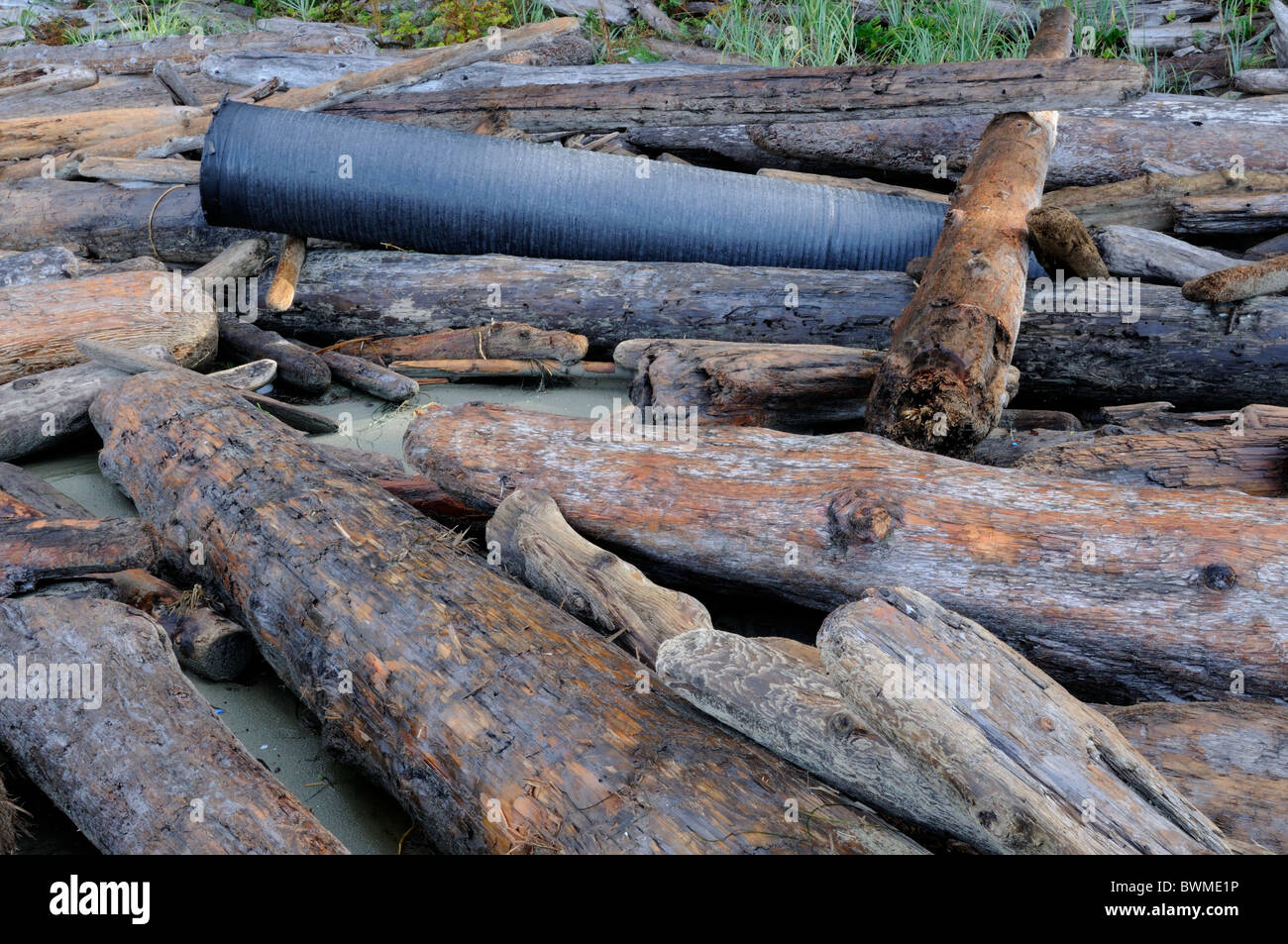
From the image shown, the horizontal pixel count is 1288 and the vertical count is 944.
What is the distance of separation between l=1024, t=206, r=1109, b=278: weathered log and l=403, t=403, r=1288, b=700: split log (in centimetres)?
175

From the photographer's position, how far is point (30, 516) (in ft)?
11.6

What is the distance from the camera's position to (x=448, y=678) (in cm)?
260

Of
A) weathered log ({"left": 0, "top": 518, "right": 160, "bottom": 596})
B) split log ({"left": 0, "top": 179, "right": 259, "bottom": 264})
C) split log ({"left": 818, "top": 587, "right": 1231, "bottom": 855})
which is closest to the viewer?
split log ({"left": 818, "top": 587, "right": 1231, "bottom": 855})

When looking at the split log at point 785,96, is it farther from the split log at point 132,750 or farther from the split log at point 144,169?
the split log at point 132,750

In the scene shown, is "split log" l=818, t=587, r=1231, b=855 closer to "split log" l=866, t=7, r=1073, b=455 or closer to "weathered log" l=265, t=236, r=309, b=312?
"split log" l=866, t=7, r=1073, b=455

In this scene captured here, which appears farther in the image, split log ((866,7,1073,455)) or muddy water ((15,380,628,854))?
split log ((866,7,1073,455))

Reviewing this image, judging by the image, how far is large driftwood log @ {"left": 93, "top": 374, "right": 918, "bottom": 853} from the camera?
2.20 m

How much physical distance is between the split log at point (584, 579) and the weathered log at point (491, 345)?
6.62ft

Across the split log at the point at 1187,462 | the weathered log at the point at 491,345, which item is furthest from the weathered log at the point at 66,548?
the split log at the point at 1187,462

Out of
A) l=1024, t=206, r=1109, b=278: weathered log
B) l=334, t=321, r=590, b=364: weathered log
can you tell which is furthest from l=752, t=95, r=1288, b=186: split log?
l=334, t=321, r=590, b=364: weathered log

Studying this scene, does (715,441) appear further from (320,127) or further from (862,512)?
(320,127)

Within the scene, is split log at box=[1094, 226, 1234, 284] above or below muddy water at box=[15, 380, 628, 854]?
above

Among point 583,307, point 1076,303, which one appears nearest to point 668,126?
point 583,307

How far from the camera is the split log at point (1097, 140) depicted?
599cm
